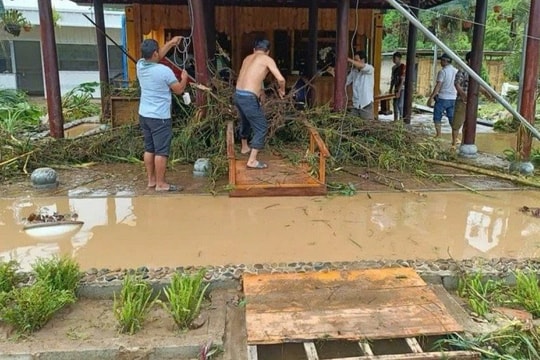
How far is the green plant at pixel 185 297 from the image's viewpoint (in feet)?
9.53

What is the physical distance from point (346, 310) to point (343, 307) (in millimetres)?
37

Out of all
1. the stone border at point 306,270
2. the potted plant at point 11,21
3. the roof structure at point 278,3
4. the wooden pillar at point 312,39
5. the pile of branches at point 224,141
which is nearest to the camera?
the stone border at point 306,270

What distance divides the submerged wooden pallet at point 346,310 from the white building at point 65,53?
15280 millimetres

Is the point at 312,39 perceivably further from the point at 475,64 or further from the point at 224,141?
the point at 224,141

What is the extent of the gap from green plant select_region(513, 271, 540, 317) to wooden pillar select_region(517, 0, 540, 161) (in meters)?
3.42

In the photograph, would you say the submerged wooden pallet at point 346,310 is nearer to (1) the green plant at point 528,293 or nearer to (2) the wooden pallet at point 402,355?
(2) the wooden pallet at point 402,355

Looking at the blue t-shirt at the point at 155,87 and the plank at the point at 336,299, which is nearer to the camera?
the plank at the point at 336,299

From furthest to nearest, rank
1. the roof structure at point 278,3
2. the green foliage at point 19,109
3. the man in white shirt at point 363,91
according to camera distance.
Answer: the roof structure at point 278,3 → the green foliage at point 19,109 → the man in white shirt at point 363,91

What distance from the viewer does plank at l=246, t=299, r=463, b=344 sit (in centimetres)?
275

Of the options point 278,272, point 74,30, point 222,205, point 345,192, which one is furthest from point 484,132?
point 74,30

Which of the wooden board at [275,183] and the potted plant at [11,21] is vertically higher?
the potted plant at [11,21]

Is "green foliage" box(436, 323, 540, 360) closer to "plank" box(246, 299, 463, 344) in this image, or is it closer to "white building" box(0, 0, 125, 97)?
"plank" box(246, 299, 463, 344)

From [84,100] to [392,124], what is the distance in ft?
29.1

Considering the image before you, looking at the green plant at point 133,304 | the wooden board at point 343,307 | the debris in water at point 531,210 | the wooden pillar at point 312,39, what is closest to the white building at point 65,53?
the wooden pillar at point 312,39
